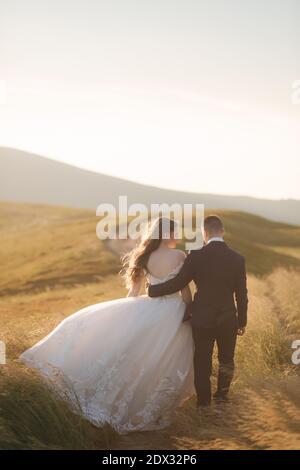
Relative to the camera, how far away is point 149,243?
9062 mm

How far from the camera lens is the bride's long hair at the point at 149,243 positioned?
29.5ft

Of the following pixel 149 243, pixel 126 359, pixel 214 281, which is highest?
pixel 149 243

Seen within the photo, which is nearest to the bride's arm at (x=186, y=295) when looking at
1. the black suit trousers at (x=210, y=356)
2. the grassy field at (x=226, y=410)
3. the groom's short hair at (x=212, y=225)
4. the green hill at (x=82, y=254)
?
the black suit trousers at (x=210, y=356)

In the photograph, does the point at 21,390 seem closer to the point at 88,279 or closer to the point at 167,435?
the point at 167,435

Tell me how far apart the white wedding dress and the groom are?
0.31m

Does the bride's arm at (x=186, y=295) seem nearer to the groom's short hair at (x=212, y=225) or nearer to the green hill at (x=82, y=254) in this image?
the groom's short hair at (x=212, y=225)

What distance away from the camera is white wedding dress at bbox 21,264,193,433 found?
26.5 feet

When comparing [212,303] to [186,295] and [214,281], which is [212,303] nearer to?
[214,281]

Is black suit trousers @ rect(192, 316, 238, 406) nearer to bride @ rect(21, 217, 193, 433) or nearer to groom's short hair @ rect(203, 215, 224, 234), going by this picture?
bride @ rect(21, 217, 193, 433)

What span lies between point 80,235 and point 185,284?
206ft

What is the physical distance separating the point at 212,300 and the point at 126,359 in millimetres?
1323

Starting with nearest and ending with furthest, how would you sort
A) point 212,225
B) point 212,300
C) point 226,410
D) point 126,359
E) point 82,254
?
point 226,410, point 126,359, point 212,300, point 212,225, point 82,254

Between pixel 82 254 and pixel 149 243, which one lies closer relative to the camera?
pixel 149 243

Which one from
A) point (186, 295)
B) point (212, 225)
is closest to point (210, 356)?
point (186, 295)
